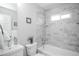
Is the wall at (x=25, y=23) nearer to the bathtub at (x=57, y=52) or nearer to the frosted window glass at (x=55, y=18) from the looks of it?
the bathtub at (x=57, y=52)

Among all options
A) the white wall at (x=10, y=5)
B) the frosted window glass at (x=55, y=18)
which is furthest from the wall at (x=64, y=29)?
the white wall at (x=10, y=5)

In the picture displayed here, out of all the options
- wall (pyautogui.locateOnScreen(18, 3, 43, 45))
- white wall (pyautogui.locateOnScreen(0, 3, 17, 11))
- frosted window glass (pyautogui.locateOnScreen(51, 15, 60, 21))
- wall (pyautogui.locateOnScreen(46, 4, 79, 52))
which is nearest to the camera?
white wall (pyautogui.locateOnScreen(0, 3, 17, 11))

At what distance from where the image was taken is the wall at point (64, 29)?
178 cm

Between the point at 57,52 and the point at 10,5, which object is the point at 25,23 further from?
the point at 57,52

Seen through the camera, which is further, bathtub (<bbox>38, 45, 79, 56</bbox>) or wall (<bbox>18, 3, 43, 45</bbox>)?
bathtub (<bbox>38, 45, 79, 56</bbox>)

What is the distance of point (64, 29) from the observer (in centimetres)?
204

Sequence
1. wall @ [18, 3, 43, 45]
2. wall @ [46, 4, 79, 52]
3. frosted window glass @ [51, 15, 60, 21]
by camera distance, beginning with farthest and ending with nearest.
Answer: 1. frosted window glass @ [51, 15, 60, 21]
2. wall @ [46, 4, 79, 52]
3. wall @ [18, 3, 43, 45]

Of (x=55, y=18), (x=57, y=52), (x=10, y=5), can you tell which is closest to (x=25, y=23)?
(x=10, y=5)

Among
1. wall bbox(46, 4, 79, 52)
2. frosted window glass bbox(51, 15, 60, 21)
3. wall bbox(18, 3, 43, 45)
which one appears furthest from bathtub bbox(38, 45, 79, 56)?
frosted window glass bbox(51, 15, 60, 21)

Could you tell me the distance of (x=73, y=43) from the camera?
1.84 m

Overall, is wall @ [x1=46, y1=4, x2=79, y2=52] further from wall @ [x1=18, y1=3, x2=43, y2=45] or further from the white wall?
the white wall

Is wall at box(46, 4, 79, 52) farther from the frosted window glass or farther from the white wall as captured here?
the white wall

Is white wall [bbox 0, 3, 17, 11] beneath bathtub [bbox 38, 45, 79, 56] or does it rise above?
above

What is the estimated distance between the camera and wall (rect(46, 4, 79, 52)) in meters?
1.78
